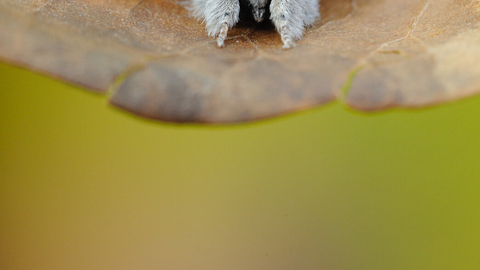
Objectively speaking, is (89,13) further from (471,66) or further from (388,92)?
(471,66)

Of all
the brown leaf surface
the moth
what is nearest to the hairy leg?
the moth

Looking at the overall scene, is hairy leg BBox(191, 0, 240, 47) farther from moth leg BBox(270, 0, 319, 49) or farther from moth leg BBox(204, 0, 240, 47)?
moth leg BBox(270, 0, 319, 49)

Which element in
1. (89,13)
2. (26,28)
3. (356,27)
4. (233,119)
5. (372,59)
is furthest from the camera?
(356,27)

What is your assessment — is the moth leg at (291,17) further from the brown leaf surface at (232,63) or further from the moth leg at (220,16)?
the moth leg at (220,16)

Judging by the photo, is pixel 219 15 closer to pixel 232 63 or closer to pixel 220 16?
pixel 220 16

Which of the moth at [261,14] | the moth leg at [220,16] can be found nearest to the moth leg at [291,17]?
the moth at [261,14]

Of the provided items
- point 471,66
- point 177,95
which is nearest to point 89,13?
point 177,95

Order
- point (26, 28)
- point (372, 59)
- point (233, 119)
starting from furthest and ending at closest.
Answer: point (372, 59) < point (26, 28) < point (233, 119)
